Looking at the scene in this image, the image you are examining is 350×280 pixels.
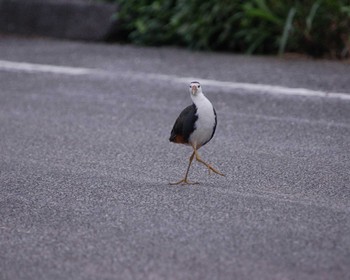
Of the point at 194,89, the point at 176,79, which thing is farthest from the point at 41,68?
the point at 194,89

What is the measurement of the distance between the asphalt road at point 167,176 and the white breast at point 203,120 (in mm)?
370

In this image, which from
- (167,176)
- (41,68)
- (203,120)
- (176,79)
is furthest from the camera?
(41,68)

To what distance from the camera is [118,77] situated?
899cm

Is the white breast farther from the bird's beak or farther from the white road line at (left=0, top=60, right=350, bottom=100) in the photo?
the white road line at (left=0, top=60, right=350, bottom=100)

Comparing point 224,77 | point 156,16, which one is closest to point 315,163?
point 224,77

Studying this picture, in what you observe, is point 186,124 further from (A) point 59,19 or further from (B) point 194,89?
(A) point 59,19

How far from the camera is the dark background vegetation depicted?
9445mm

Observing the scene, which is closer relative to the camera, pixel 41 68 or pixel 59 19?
pixel 41 68

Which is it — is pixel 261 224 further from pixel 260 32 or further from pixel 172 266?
pixel 260 32

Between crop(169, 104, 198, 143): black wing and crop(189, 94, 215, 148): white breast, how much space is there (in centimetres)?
3

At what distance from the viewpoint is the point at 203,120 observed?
4773mm

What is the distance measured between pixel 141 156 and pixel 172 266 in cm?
225

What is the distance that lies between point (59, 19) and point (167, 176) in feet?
22.3

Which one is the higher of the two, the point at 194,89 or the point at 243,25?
the point at 194,89
